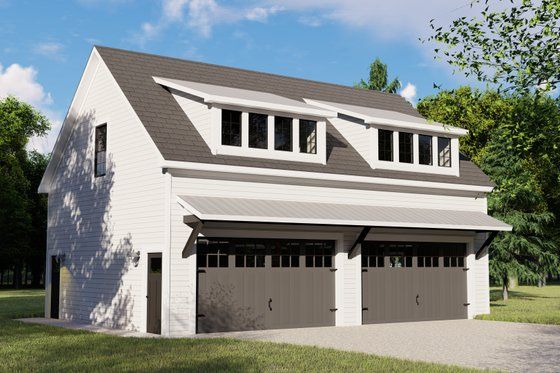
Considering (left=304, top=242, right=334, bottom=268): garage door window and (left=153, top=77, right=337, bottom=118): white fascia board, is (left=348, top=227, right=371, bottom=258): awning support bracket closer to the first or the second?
(left=304, top=242, right=334, bottom=268): garage door window

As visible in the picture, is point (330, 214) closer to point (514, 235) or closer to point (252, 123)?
point (252, 123)

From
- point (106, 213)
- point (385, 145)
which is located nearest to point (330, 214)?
point (385, 145)

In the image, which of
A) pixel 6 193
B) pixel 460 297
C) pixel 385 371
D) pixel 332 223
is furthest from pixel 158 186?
pixel 6 193

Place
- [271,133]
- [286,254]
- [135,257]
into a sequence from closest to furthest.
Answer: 1. [135,257]
2. [286,254]
3. [271,133]

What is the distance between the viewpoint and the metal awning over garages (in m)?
20.1

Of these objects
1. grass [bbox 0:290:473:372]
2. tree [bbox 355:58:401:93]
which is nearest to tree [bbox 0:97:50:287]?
tree [bbox 355:58:401:93]

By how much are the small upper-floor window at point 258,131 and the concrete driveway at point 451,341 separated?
5.71 metres

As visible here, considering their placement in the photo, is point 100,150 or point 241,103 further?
point 100,150

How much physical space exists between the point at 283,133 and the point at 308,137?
1137 mm

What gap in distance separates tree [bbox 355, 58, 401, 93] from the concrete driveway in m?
41.5

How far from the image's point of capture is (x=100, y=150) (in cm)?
2489

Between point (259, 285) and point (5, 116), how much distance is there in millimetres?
28247

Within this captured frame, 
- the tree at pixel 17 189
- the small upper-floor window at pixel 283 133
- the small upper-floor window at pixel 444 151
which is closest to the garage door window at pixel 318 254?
the small upper-floor window at pixel 283 133

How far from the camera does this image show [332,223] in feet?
72.0
